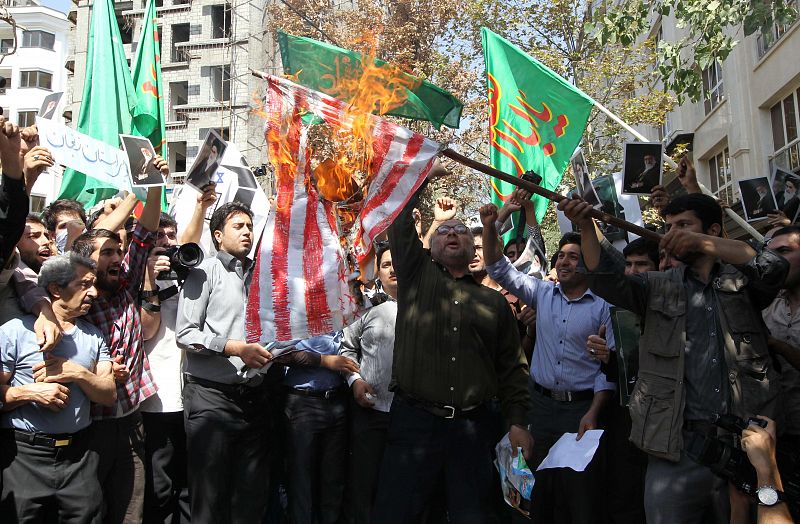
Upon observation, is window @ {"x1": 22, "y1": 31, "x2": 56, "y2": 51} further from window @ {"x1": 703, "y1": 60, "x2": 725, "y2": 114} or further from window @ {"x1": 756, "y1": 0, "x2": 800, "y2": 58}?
window @ {"x1": 756, "y1": 0, "x2": 800, "y2": 58}

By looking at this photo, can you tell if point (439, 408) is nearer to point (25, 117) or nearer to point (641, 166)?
point (641, 166)

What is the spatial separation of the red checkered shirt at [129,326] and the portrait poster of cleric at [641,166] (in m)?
3.30

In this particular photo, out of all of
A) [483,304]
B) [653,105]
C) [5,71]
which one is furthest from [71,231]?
[5,71]

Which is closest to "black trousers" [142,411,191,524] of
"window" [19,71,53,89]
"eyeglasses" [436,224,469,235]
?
"eyeglasses" [436,224,469,235]

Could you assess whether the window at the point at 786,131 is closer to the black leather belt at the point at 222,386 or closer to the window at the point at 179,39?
the black leather belt at the point at 222,386

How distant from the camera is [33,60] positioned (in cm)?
4978

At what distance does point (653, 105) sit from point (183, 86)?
24069 millimetres

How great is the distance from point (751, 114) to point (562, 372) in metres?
13.7

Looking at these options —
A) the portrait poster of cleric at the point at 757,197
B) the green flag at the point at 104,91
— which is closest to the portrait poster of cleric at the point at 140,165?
the green flag at the point at 104,91

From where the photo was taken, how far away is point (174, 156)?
35375 mm

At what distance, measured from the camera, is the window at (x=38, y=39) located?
1991 inches

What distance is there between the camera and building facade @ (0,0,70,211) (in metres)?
48.3

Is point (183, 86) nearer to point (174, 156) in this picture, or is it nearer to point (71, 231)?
point (174, 156)

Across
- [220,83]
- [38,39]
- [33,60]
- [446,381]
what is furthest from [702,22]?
[38,39]
